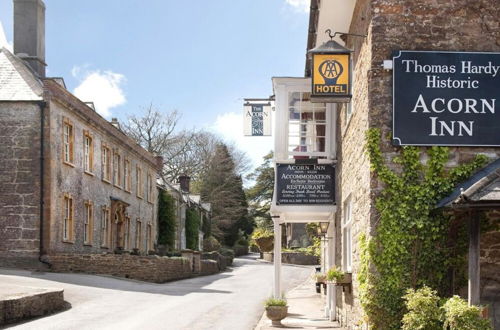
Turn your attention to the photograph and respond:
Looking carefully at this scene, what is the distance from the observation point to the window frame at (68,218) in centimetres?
2855

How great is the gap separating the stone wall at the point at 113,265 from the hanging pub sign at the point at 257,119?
417 inches

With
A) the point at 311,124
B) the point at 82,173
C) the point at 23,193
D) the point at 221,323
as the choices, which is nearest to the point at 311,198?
the point at 311,124

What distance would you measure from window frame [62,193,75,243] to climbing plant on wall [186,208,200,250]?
27149 millimetres

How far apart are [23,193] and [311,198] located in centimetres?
1434

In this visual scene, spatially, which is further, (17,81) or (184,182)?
(184,182)

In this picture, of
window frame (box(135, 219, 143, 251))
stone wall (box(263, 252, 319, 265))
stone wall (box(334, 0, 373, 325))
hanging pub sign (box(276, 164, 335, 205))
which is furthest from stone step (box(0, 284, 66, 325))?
stone wall (box(263, 252, 319, 265))

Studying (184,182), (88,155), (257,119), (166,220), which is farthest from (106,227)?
(184,182)

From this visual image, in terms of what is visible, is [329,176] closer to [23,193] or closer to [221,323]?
[221,323]

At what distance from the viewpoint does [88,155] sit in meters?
31.9

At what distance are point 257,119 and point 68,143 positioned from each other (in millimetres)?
13459

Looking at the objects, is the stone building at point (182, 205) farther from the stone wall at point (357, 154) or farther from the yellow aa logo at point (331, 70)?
the yellow aa logo at point (331, 70)

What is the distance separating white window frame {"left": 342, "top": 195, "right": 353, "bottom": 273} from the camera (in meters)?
13.7

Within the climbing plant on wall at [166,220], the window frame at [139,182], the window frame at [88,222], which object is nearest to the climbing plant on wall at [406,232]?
the window frame at [88,222]

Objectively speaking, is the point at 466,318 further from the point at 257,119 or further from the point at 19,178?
the point at 19,178
